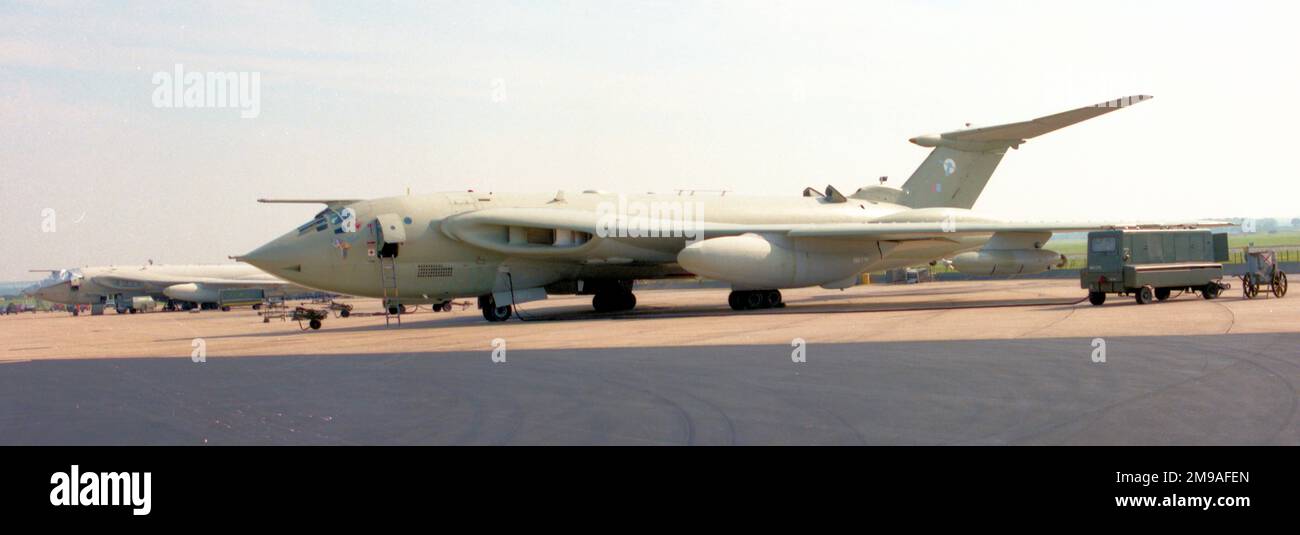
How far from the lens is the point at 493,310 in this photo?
28844 mm

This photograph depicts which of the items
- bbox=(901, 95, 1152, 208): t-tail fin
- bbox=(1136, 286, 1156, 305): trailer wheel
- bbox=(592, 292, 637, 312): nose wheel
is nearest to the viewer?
bbox=(1136, 286, 1156, 305): trailer wheel

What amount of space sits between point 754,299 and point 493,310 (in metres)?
7.28

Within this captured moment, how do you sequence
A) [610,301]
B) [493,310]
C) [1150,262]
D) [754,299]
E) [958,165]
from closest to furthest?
[1150,262] → [493,310] → [754,299] → [610,301] → [958,165]

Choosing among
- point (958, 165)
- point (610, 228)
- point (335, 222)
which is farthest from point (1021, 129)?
point (335, 222)

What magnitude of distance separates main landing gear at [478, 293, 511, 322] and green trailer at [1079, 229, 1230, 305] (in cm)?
1440

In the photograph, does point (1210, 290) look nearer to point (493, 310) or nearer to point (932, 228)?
point (932, 228)

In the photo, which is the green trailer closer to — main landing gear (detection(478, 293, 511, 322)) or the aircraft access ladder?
main landing gear (detection(478, 293, 511, 322))

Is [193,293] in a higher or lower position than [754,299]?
higher

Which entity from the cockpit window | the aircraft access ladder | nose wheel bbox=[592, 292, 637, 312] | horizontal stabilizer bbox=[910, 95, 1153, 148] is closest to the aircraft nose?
the cockpit window

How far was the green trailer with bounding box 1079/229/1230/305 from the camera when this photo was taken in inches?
997
